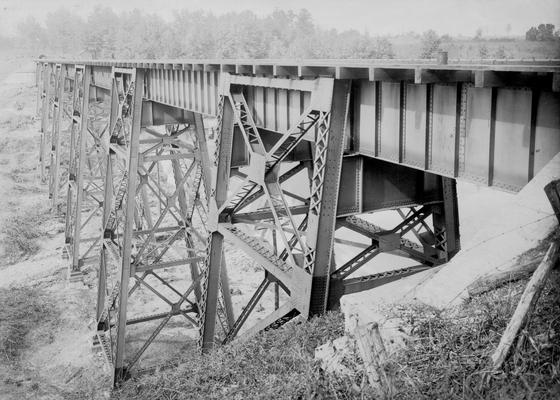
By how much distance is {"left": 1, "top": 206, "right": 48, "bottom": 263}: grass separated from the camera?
21.3 metres

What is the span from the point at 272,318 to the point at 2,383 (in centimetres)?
848

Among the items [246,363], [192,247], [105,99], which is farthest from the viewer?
[105,99]

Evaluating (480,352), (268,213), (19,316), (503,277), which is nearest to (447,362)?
(480,352)

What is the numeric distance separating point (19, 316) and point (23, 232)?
8.47 meters

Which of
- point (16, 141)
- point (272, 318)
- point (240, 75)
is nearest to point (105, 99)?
point (240, 75)

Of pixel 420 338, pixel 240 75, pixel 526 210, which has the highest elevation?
pixel 240 75

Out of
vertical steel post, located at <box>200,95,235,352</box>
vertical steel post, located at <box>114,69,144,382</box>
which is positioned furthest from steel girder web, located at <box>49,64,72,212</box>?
vertical steel post, located at <box>200,95,235,352</box>

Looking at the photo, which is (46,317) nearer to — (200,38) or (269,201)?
(269,201)

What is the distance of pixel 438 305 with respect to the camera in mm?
4742

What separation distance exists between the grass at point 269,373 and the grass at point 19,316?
8130 mm

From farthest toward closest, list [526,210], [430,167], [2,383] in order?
[2,383] < [430,167] < [526,210]

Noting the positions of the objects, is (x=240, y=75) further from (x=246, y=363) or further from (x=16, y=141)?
(x=16, y=141)

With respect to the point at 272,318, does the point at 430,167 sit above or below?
above

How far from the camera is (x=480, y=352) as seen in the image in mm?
4039
